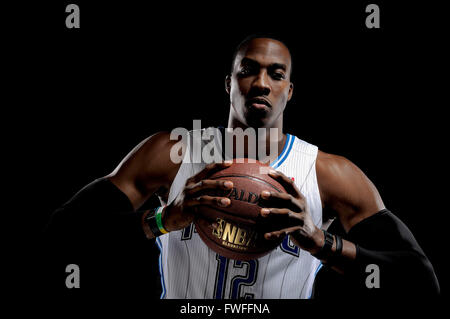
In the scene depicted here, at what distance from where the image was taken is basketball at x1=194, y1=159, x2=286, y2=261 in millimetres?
1778

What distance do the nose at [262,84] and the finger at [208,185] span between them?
633 mm

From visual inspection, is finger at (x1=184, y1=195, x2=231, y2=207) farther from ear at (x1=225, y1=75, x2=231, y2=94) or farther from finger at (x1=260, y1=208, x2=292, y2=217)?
ear at (x1=225, y1=75, x2=231, y2=94)

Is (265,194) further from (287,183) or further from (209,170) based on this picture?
(209,170)

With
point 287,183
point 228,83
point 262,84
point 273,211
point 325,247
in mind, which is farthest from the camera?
point 228,83

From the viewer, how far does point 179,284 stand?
226 centimetres

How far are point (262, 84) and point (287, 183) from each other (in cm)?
61

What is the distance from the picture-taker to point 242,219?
178 centimetres

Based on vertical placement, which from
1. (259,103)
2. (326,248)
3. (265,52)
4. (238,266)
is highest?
(265,52)

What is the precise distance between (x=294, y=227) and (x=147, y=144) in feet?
3.31

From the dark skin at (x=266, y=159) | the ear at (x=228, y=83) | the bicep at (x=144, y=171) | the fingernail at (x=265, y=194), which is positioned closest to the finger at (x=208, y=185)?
the fingernail at (x=265, y=194)

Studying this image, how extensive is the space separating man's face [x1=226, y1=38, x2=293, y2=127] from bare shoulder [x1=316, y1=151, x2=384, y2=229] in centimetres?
42

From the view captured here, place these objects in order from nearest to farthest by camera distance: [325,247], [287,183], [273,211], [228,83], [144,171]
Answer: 1. [273,211]
2. [287,183]
3. [325,247]
4. [144,171]
5. [228,83]

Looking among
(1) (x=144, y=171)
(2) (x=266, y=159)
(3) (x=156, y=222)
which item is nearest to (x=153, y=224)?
(3) (x=156, y=222)

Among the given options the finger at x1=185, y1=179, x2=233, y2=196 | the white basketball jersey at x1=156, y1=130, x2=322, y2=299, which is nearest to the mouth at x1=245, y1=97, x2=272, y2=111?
the white basketball jersey at x1=156, y1=130, x2=322, y2=299
